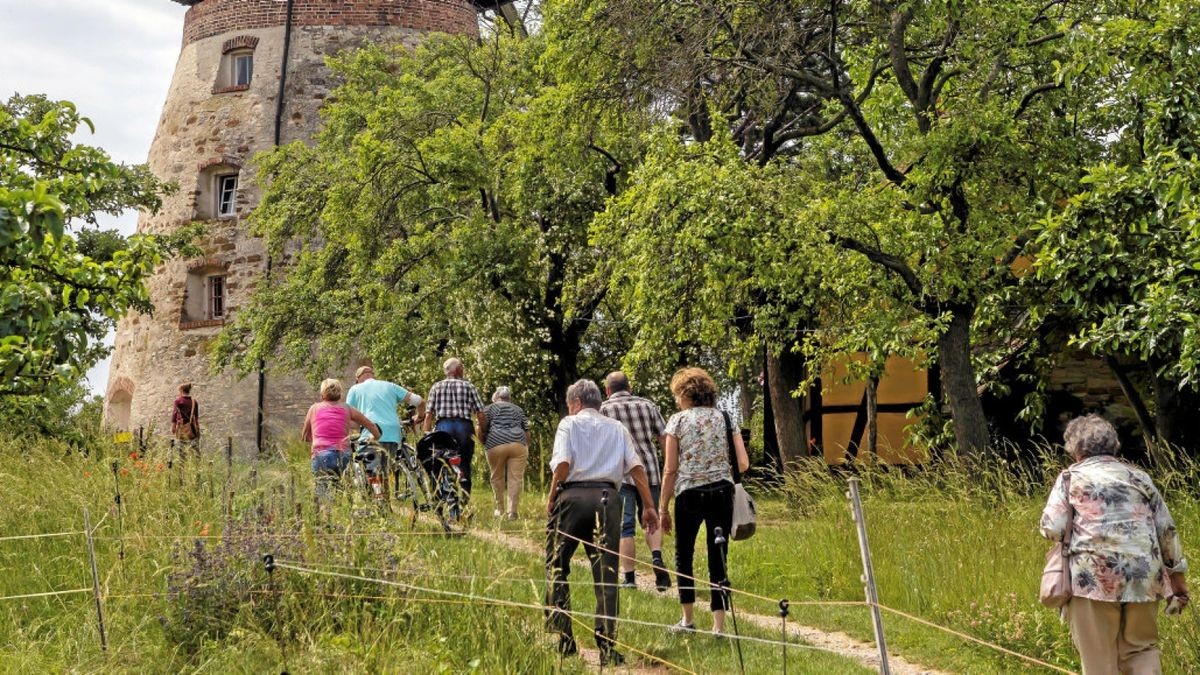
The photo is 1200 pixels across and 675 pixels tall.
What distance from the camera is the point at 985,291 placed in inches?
564

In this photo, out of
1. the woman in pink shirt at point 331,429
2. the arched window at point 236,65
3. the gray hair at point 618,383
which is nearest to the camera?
the gray hair at point 618,383

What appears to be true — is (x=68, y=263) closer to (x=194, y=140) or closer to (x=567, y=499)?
(x=567, y=499)

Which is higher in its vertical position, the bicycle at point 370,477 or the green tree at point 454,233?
the green tree at point 454,233

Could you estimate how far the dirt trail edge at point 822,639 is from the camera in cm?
805

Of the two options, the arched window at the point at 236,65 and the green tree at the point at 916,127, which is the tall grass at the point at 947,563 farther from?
the arched window at the point at 236,65

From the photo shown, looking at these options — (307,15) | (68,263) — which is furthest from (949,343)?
(307,15)

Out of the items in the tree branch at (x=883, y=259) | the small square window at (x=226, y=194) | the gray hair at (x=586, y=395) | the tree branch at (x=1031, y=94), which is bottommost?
the gray hair at (x=586, y=395)

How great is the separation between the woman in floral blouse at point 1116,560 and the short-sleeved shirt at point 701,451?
7.82ft

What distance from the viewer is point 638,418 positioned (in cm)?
1031

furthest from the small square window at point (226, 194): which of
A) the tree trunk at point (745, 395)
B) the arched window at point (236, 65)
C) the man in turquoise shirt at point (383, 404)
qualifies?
the man in turquoise shirt at point (383, 404)

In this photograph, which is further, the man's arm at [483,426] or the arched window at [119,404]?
the arched window at [119,404]

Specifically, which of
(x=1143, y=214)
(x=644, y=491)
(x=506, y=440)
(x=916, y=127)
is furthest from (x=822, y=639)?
(x=916, y=127)

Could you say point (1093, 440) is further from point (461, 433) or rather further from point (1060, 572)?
point (461, 433)

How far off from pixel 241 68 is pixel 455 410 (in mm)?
18989
